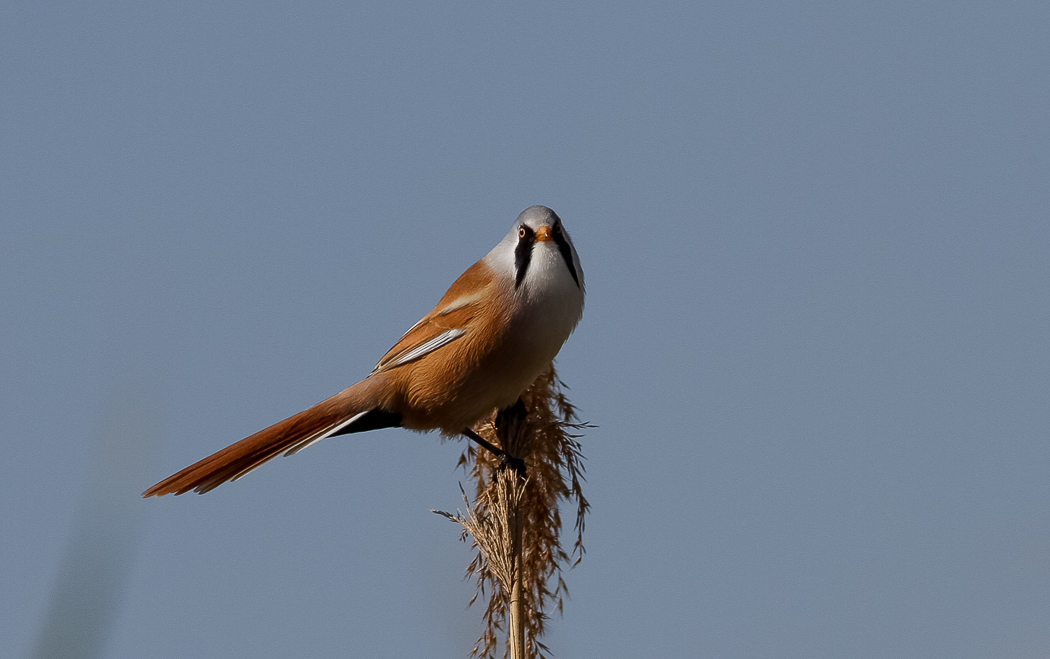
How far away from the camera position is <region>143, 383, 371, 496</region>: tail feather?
11.3ft

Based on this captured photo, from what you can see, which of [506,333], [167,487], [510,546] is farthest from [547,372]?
[167,487]

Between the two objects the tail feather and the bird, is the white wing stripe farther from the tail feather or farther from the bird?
the tail feather

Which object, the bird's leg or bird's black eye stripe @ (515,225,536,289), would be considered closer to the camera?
the bird's leg

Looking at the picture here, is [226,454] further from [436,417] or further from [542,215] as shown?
[542,215]

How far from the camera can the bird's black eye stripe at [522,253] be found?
143 inches

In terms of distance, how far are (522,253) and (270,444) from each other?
1146mm

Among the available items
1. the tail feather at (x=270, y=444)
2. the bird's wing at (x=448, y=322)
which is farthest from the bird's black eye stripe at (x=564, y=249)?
the tail feather at (x=270, y=444)

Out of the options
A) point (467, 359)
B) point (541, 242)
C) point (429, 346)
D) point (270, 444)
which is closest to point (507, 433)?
point (467, 359)

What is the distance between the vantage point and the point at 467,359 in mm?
3617

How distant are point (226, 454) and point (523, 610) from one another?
4.69 ft

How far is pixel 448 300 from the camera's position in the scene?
12.6 feet

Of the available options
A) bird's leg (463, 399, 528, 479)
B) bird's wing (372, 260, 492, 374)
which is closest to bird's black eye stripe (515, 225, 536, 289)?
bird's wing (372, 260, 492, 374)

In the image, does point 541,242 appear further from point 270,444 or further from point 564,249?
point 270,444

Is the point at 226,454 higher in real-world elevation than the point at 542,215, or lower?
lower
